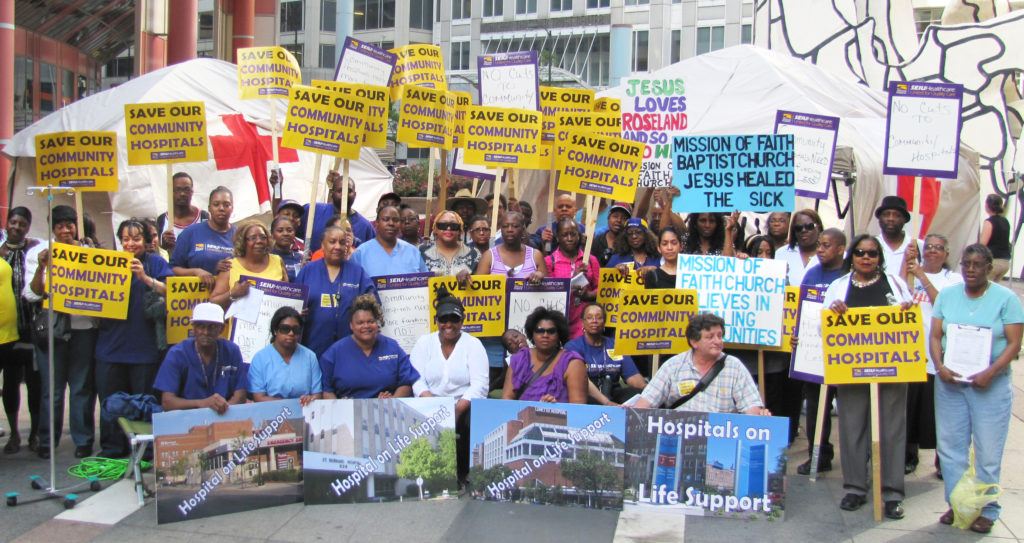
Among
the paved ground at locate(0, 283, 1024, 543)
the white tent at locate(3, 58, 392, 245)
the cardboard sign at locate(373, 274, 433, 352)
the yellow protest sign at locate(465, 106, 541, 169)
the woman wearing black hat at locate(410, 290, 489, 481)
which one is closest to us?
the paved ground at locate(0, 283, 1024, 543)

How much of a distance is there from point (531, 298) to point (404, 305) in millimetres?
1064

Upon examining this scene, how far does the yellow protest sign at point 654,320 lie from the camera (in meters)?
7.28

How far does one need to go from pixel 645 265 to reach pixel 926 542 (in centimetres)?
327

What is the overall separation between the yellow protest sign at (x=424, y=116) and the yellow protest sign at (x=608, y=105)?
1861mm

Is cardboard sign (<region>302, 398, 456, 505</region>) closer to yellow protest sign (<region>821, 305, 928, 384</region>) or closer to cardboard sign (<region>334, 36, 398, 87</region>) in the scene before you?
yellow protest sign (<region>821, 305, 928, 384</region>)

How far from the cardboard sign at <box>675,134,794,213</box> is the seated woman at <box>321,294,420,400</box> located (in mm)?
2789

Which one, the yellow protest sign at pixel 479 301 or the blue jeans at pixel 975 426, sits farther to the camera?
the yellow protest sign at pixel 479 301

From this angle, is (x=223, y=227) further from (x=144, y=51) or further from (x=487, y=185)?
(x=144, y=51)

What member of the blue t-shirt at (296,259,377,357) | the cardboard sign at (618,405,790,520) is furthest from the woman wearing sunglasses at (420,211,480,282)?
the cardboard sign at (618,405,790,520)

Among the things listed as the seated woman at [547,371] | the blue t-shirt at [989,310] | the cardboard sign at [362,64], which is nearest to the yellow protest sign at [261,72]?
the cardboard sign at [362,64]

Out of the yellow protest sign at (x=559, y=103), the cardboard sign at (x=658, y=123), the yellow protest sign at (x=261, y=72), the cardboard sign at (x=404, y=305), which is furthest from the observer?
the cardboard sign at (x=658, y=123)

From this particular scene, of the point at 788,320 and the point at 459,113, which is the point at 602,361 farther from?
the point at 459,113

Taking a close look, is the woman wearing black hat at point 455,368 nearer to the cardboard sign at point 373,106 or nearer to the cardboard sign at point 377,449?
the cardboard sign at point 377,449

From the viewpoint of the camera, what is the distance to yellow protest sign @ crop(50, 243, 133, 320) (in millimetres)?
7133
